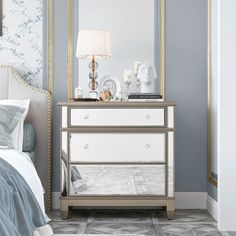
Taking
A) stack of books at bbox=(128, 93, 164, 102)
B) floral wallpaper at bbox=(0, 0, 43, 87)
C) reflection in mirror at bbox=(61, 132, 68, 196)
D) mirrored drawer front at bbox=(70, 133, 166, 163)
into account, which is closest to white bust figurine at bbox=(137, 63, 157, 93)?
stack of books at bbox=(128, 93, 164, 102)

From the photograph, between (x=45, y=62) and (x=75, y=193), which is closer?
(x=75, y=193)

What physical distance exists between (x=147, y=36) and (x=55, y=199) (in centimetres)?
164

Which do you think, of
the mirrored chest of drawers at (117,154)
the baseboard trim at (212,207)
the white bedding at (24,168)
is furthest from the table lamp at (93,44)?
the baseboard trim at (212,207)

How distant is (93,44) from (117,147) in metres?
0.86

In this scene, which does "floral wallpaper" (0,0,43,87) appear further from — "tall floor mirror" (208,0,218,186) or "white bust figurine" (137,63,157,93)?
"tall floor mirror" (208,0,218,186)

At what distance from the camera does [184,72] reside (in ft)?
14.6

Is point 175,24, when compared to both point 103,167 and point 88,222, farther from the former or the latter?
point 88,222

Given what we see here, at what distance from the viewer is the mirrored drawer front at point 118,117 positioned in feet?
12.8

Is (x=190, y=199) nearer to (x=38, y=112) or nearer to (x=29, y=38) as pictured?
(x=38, y=112)

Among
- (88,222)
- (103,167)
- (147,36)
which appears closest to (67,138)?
(103,167)

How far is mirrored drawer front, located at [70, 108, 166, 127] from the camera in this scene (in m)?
3.91

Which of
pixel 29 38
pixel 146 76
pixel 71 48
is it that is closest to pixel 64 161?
pixel 146 76

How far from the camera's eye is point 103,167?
391 centimetres

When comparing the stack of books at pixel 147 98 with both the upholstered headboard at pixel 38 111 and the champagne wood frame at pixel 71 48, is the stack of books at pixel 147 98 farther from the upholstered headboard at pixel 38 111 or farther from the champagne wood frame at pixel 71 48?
the upholstered headboard at pixel 38 111
